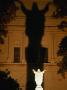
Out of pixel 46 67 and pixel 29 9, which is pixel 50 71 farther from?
pixel 29 9

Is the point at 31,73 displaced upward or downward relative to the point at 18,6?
downward

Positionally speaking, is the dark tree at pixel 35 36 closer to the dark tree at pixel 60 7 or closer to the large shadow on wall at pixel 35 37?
the large shadow on wall at pixel 35 37

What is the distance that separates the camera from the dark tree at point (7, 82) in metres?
26.3

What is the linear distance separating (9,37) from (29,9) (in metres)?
2.04

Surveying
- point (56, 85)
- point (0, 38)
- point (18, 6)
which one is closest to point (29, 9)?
point (18, 6)

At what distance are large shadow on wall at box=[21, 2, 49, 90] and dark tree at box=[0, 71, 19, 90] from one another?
3.70 ft

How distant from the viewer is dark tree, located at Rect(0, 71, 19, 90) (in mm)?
26348

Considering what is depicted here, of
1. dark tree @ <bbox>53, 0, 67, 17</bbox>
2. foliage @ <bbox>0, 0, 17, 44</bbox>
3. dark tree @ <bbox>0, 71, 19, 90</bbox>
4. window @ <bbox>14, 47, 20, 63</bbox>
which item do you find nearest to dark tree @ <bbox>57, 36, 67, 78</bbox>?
dark tree @ <bbox>53, 0, 67, 17</bbox>

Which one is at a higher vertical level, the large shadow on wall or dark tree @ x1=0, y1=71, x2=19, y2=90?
the large shadow on wall

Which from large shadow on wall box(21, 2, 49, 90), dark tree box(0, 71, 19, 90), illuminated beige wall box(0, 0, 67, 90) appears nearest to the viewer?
dark tree box(0, 71, 19, 90)

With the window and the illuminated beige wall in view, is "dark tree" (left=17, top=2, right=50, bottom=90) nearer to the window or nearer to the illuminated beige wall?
the illuminated beige wall

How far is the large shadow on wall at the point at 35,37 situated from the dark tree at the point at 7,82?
1.13 meters

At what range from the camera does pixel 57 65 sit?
27.7m

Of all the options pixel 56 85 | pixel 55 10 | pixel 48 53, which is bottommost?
pixel 56 85
